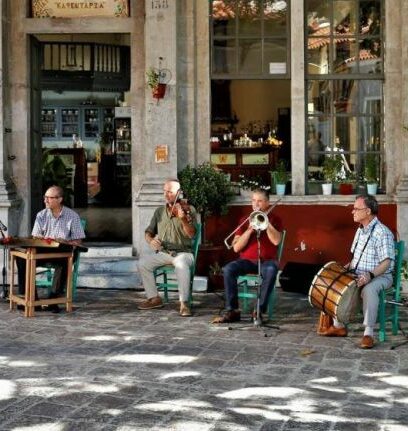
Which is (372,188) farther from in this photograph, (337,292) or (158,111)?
(337,292)

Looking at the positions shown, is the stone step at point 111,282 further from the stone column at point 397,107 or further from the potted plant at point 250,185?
the stone column at point 397,107

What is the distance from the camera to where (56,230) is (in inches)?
372

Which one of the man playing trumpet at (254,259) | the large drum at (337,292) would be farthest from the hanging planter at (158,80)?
the large drum at (337,292)

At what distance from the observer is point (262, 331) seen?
324 inches

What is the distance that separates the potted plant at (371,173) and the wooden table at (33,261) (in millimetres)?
3786

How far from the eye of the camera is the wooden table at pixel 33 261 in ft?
29.2

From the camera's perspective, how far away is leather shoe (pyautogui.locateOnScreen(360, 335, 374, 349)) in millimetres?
7543

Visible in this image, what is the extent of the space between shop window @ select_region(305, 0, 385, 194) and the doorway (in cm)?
306

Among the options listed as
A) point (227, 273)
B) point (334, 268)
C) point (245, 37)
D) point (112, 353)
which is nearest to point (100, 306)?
point (227, 273)

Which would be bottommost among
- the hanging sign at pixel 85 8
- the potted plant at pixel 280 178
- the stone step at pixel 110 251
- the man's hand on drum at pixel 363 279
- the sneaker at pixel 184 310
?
the sneaker at pixel 184 310

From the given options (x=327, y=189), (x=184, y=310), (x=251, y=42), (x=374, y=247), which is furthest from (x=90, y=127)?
(x=374, y=247)

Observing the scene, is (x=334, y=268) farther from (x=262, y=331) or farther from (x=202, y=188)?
(x=202, y=188)

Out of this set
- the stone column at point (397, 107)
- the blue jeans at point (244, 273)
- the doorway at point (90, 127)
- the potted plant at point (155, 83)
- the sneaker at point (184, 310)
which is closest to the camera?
the blue jeans at point (244, 273)

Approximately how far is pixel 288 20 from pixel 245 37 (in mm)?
542
